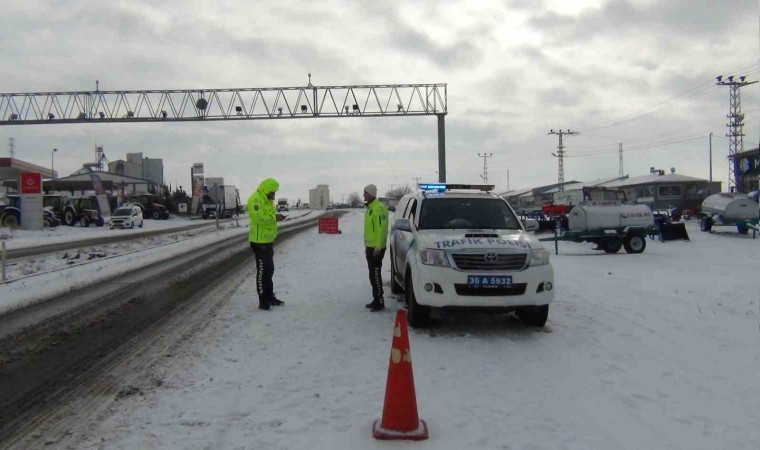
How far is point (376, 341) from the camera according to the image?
721cm

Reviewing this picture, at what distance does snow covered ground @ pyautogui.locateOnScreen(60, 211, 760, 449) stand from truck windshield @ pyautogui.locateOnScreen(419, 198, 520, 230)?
52.3 inches

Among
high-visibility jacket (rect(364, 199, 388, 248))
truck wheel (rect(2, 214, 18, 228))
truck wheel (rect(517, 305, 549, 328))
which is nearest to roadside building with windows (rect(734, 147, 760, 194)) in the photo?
high-visibility jacket (rect(364, 199, 388, 248))

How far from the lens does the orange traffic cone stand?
4262mm

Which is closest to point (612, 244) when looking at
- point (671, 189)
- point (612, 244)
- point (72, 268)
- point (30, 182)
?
point (612, 244)

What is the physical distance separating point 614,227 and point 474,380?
16.5 metres

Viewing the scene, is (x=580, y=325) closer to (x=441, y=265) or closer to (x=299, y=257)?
(x=441, y=265)

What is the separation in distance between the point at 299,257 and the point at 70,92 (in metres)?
21.2

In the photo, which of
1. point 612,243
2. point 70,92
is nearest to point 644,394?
point 612,243

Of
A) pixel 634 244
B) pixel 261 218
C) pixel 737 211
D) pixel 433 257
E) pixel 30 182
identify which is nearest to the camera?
pixel 433 257

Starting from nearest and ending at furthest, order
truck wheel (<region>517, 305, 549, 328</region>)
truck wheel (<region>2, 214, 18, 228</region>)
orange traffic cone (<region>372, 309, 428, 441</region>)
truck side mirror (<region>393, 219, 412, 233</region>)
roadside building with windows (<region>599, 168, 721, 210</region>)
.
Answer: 1. orange traffic cone (<region>372, 309, 428, 441</region>)
2. truck wheel (<region>517, 305, 549, 328</region>)
3. truck side mirror (<region>393, 219, 412, 233</region>)
4. truck wheel (<region>2, 214, 18, 228</region>)
5. roadside building with windows (<region>599, 168, 721, 210</region>)

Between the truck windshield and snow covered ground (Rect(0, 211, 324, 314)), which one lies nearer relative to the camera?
the truck windshield

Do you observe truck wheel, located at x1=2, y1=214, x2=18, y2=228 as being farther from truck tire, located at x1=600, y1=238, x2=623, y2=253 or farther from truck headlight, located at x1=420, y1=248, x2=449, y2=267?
truck headlight, located at x1=420, y1=248, x2=449, y2=267

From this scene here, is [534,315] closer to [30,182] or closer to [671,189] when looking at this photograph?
[30,182]

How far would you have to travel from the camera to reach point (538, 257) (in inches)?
292
